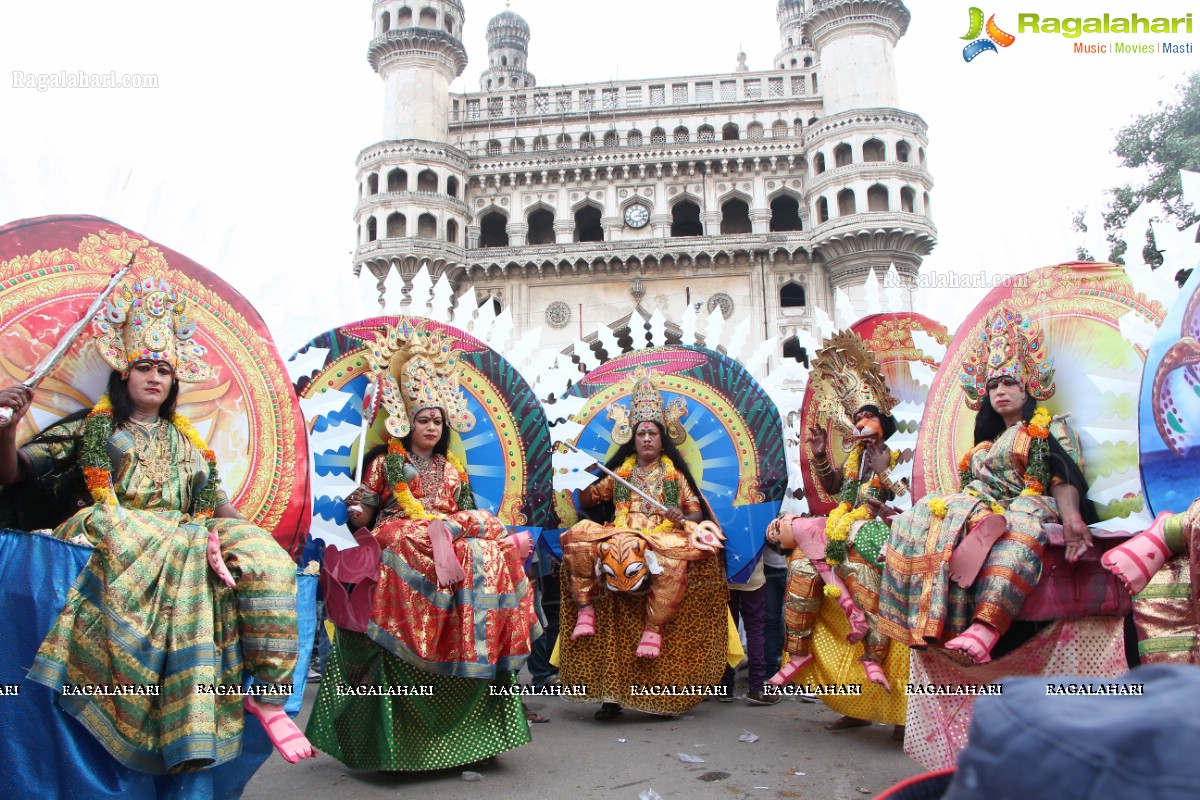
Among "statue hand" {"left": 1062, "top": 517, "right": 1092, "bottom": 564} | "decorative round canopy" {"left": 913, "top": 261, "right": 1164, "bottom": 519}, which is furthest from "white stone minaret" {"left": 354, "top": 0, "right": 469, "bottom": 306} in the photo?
"statue hand" {"left": 1062, "top": 517, "right": 1092, "bottom": 564}

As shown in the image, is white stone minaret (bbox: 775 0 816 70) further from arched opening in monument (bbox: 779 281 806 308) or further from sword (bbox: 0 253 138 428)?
sword (bbox: 0 253 138 428)

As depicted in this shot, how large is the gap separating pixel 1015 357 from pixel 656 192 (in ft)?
94.0

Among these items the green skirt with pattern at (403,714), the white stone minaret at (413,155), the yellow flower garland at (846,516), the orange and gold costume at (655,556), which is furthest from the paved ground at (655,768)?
the white stone minaret at (413,155)

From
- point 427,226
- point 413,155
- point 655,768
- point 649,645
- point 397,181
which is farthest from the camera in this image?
point 397,181

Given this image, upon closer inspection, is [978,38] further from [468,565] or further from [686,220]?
[686,220]

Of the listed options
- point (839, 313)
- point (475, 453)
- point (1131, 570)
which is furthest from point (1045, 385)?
point (475, 453)

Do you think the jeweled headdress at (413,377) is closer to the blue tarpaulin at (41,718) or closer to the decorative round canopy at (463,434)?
the decorative round canopy at (463,434)

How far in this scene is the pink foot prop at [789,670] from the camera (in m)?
5.13

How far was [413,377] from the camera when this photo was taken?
479cm

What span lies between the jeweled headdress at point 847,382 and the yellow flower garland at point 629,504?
3.52ft

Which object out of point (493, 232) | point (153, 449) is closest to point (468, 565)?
point (153, 449)

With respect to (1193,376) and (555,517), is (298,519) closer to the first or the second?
(555,517)

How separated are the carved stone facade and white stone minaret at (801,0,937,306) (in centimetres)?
5

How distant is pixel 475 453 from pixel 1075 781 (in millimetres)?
4580
